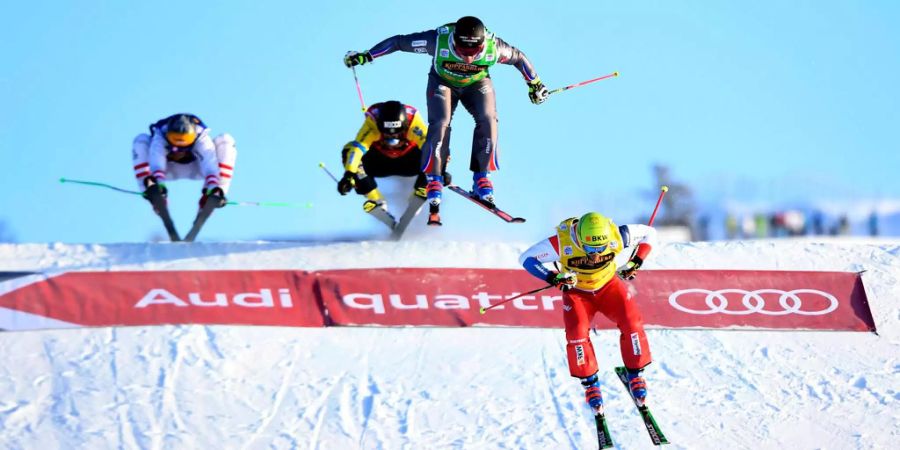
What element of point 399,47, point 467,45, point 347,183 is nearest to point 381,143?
point 347,183

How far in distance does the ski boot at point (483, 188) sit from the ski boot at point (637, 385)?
3085 mm

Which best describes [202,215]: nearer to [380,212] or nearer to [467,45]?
[380,212]

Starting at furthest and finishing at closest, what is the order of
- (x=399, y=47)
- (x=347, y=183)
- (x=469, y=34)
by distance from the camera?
(x=347, y=183) → (x=399, y=47) → (x=469, y=34)

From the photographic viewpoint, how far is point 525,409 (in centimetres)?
908

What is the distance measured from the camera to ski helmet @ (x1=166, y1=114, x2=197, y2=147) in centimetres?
1206

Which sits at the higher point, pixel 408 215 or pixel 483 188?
pixel 483 188

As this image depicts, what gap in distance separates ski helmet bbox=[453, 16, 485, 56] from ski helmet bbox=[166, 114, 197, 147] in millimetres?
3506

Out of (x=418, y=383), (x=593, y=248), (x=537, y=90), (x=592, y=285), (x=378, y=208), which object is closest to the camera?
(x=593, y=248)

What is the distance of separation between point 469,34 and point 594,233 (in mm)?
2914

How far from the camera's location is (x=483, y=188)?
10922 millimetres

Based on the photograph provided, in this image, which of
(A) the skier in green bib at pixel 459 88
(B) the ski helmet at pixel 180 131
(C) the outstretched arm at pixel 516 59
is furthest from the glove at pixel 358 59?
(B) the ski helmet at pixel 180 131

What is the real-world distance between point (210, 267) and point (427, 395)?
302 centimetres

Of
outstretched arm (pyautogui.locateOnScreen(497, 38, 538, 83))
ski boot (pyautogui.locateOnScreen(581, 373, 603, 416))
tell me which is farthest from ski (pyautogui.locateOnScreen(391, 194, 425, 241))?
ski boot (pyautogui.locateOnScreen(581, 373, 603, 416))

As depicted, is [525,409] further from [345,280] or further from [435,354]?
[345,280]
